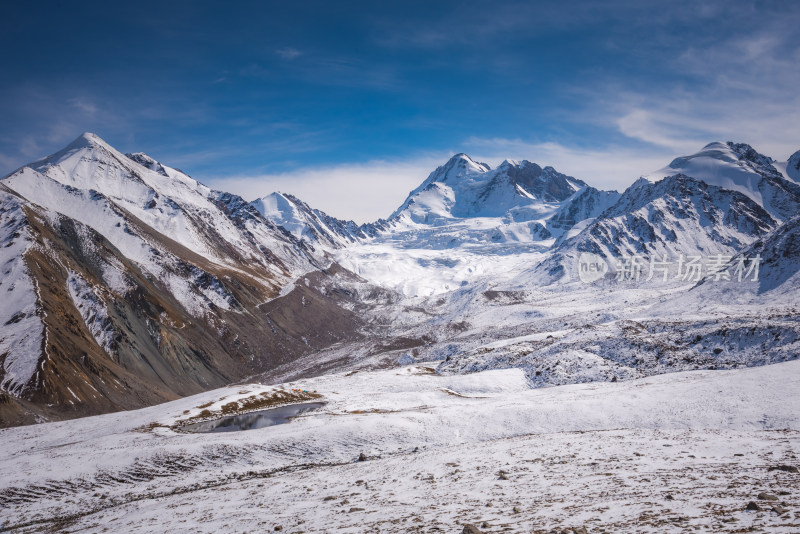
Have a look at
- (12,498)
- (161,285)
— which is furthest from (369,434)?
(161,285)

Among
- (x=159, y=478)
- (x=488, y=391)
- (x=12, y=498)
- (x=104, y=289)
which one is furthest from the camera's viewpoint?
(x=104, y=289)

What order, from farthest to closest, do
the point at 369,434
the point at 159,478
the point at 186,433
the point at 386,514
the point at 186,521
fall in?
the point at 186,433, the point at 369,434, the point at 159,478, the point at 186,521, the point at 386,514

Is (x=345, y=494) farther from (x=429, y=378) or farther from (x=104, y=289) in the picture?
(x=104, y=289)

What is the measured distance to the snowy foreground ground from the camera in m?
18.2

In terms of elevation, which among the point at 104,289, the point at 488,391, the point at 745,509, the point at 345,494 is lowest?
the point at 488,391

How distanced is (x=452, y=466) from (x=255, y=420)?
37.3m

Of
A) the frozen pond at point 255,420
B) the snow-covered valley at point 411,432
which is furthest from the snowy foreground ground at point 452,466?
the frozen pond at point 255,420

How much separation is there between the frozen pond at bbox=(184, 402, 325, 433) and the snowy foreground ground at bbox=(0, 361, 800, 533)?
397cm

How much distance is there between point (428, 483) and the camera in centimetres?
2650

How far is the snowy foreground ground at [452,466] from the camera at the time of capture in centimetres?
1823

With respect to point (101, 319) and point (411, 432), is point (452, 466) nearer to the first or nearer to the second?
point (411, 432)

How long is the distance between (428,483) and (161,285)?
166939mm

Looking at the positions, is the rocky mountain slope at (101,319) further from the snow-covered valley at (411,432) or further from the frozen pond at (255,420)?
the frozen pond at (255,420)

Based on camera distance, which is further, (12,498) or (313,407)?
(313,407)
